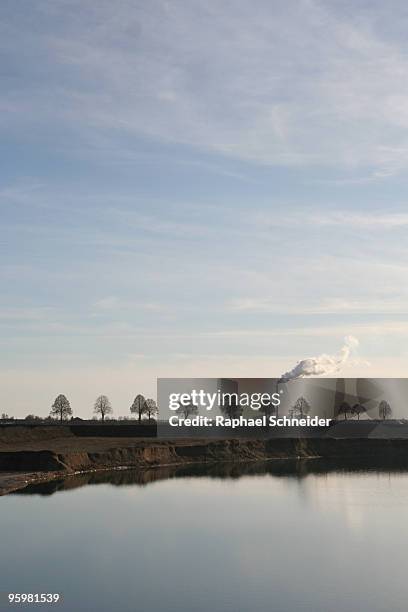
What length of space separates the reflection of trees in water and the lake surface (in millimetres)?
1047

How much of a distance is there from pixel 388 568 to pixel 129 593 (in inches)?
770

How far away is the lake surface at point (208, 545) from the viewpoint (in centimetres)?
4794

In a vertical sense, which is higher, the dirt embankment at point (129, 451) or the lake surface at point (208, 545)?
the dirt embankment at point (129, 451)

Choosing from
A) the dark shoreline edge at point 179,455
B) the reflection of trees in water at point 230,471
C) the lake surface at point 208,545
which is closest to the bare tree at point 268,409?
the dark shoreline edge at point 179,455

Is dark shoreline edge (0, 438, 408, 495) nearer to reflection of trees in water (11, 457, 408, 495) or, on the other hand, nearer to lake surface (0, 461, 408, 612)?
reflection of trees in water (11, 457, 408, 495)

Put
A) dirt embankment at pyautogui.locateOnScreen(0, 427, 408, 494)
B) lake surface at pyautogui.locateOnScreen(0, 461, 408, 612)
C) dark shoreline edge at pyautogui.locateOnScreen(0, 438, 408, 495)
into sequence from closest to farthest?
lake surface at pyautogui.locateOnScreen(0, 461, 408, 612) → dark shoreline edge at pyautogui.locateOnScreen(0, 438, 408, 495) → dirt embankment at pyautogui.locateOnScreen(0, 427, 408, 494)

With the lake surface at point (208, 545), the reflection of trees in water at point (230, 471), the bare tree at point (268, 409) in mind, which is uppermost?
the bare tree at point (268, 409)

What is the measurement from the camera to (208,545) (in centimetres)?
6400

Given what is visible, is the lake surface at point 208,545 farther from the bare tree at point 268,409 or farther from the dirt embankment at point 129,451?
the bare tree at point 268,409

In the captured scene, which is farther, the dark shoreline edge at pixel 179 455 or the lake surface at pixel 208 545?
the dark shoreline edge at pixel 179 455

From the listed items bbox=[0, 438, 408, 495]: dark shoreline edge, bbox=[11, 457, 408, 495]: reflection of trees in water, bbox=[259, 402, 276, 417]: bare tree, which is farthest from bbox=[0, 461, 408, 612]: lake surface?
bbox=[259, 402, 276, 417]: bare tree

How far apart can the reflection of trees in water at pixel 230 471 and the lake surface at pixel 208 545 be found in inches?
41.2

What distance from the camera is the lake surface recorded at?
47.9 meters

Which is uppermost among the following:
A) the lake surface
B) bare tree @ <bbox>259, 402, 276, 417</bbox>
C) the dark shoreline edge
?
bare tree @ <bbox>259, 402, 276, 417</bbox>
